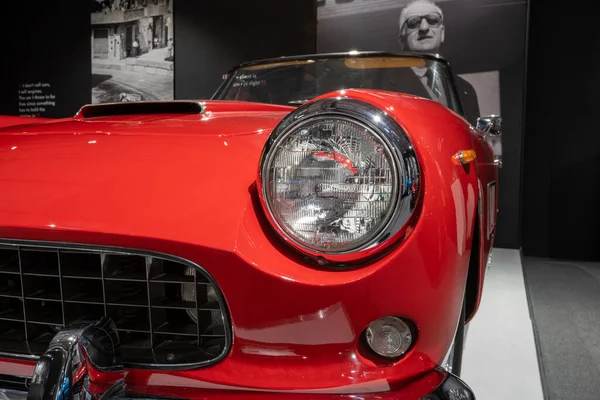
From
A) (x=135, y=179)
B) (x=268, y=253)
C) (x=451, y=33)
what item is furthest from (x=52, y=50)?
(x=268, y=253)

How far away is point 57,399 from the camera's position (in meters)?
0.79

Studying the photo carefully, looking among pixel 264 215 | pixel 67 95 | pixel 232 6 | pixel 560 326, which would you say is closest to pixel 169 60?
pixel 232 6

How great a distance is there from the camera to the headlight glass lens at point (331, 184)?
82 centimetres

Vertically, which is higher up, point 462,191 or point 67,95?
point 67,95

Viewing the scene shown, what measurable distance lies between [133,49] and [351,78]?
4.12m

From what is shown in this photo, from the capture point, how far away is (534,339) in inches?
79.4

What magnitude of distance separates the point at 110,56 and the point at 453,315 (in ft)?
18.6

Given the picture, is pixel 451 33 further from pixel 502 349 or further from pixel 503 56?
pixel 502 349

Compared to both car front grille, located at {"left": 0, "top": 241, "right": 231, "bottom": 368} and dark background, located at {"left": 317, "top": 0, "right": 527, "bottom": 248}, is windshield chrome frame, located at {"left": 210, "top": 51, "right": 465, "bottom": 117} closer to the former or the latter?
car front grille, located at {"left": 0, "top": 241, "right": 231, "bottom": 368}

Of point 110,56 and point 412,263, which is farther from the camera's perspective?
point 110,56

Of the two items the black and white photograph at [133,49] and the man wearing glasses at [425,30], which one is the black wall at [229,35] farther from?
the man wearing glasses at [425,30]

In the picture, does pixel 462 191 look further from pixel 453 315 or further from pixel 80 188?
pixel 80 188

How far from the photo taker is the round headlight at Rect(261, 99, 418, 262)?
81 centimetres

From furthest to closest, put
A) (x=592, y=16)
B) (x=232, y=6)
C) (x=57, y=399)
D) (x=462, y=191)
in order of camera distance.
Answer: (x=232, y=6)
(x=592, y=16)
(x=462, y=191)
(x=57, y=399)
